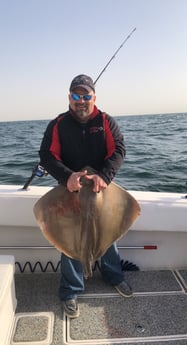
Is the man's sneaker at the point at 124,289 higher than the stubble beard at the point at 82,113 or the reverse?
the reverse

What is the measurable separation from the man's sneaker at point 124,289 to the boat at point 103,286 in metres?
0.06

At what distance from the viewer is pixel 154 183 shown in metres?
8.53

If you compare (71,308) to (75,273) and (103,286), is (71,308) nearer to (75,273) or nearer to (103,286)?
(75,273)

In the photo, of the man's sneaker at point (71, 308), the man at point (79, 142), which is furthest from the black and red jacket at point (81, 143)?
the man's sneaker at point (71, 308)

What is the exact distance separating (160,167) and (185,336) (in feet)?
26.4

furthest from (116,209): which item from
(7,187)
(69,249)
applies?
(7,187)

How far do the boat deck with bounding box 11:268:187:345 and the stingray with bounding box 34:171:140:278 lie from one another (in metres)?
0.62

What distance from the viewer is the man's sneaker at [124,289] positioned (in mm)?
3193

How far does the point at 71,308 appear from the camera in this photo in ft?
9.63

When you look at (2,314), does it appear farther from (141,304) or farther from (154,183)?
(154,183)

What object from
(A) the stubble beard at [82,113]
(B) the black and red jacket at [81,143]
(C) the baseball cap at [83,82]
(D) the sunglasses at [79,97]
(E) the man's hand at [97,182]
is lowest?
(E) the man's hand at [97,182]

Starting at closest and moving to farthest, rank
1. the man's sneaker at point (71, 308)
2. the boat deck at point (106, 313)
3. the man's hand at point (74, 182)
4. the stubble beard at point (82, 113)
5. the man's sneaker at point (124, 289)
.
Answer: the man's hand at point (74, 182) → the boat deck at point (106, 313) → the stubble beard at point (82, 113) → the man's sneaker at point (71, 308) → the man's sneaker at point (124, 289)

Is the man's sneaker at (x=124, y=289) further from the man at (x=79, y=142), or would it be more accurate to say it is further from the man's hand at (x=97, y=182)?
the man's hand at (x=97, y=182)

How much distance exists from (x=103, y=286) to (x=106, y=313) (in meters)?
0.43
